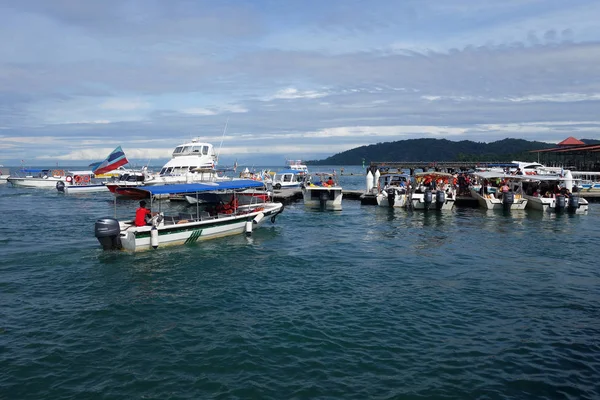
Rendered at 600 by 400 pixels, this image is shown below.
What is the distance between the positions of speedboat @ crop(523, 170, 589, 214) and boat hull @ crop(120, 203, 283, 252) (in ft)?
71.9

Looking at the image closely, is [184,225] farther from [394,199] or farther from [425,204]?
[425,204]

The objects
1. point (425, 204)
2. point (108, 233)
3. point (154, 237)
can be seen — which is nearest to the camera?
point (108, 233)

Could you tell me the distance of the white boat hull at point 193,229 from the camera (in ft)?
63.5

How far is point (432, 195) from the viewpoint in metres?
34.7

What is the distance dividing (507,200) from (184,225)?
25402mm

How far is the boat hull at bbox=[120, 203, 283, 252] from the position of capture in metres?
19.3

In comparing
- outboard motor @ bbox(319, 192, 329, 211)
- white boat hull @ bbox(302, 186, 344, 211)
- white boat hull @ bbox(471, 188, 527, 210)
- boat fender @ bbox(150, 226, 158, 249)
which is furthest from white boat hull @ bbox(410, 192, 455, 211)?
boat fender @ bbox(150, 226, 158, 249)

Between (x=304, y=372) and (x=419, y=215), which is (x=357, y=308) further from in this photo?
(x=419, y=215)

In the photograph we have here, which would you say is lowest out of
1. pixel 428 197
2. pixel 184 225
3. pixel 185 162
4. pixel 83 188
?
pixel 184 225

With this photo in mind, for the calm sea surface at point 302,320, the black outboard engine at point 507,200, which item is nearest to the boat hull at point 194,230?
the calm sea surface at point 302,320

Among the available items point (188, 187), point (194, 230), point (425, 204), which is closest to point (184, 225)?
point (194, 230)

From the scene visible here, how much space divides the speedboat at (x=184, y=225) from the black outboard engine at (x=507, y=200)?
61.0 ft

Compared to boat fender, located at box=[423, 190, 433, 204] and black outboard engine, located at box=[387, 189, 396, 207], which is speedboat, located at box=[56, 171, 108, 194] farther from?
boat fender, located at box=[423, 190, 433, 204]

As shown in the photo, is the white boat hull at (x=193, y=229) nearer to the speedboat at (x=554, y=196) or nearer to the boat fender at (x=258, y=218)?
the boat fender at (x=258, y=218)
